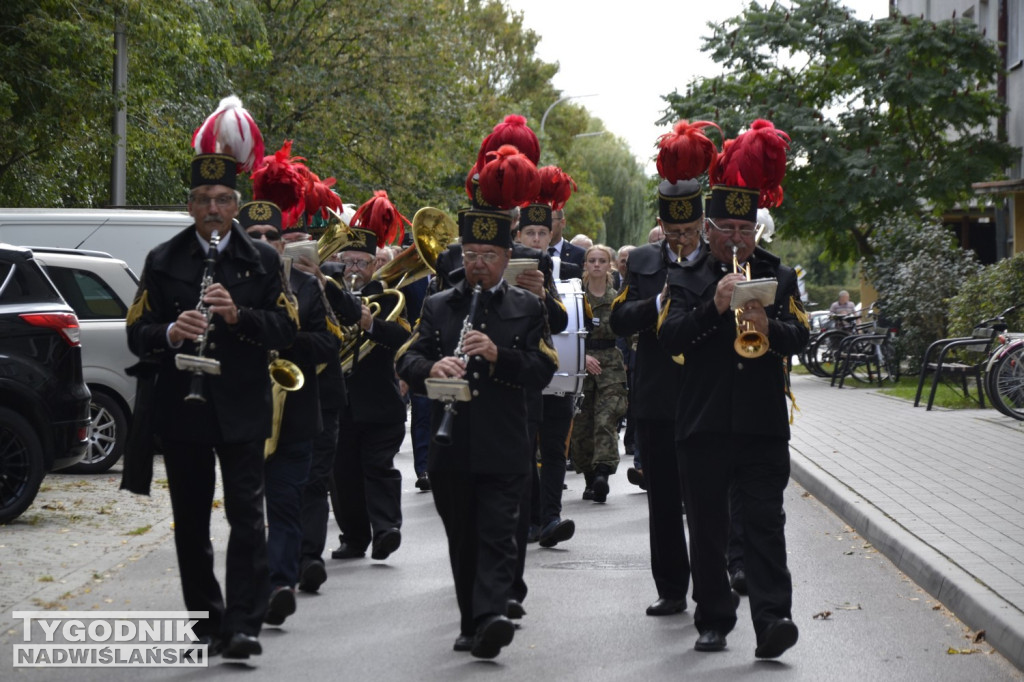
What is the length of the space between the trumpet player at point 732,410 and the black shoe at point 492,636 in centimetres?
97

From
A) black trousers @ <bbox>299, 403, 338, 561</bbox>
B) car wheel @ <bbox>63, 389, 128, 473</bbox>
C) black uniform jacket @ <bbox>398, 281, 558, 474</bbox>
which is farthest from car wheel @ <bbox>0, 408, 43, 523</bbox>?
black uniform jacket @ <bbox>398, 281, 558, 474</bbox>

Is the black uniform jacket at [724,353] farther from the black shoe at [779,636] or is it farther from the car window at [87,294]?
the car window at [87,294]

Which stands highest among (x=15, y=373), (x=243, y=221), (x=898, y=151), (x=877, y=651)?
(x=898, y=151)

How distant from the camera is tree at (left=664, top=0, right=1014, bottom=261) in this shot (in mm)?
29375

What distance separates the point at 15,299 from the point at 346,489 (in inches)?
127

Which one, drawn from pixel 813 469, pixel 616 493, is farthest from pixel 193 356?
pixel 813 469

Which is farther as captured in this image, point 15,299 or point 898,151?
point 898,151

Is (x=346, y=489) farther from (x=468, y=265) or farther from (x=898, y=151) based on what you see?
(x=898, y=151)

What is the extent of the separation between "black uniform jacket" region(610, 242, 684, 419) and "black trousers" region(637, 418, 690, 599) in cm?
8

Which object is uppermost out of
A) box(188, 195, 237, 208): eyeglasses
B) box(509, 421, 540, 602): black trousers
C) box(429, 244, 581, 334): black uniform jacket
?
box(188, 195, 237, 208): eyeglasses

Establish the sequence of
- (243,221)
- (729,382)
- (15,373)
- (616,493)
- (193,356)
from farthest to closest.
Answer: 1. (616,493)
2. (15,373)
3. (243,221)
4. (729,382)
5. (193,356)

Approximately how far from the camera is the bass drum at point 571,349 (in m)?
10.0

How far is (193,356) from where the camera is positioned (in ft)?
20.9

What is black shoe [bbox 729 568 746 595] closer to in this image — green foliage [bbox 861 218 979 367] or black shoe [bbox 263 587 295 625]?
black shoe [bbox 263 587 295 625]
